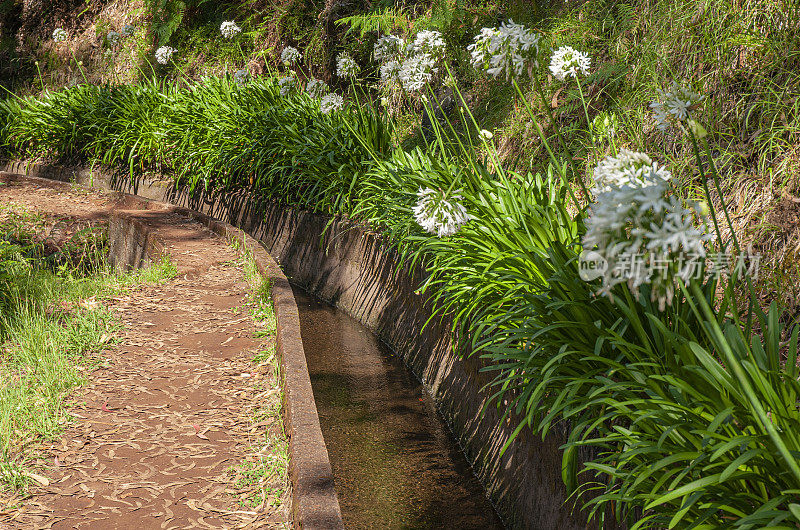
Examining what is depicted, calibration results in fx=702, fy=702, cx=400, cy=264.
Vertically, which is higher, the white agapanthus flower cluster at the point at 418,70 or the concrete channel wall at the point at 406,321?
the white agapanthus flower cluster at the point at 418,70

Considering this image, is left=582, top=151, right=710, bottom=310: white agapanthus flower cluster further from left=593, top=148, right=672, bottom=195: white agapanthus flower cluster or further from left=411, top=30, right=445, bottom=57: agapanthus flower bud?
left=411, top=30, right=445, bottom=57: agapanthus flower bud

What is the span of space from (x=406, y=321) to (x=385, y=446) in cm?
152

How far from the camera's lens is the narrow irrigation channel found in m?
3.81

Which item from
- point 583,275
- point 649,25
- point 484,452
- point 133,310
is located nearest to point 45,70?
point 133,310

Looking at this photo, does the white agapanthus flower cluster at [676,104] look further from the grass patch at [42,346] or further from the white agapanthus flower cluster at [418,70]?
the grass patch at [42,346]

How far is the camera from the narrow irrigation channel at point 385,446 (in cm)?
381

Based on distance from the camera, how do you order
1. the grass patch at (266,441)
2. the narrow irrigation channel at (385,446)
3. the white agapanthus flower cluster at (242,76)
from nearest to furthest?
the grass patch at (266,441) < the narrow irrigation channel at (385,446) < the white agapanthus flower cluster at (242,76)

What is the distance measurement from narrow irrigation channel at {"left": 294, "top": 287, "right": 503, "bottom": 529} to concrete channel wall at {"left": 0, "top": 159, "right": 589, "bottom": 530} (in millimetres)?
116

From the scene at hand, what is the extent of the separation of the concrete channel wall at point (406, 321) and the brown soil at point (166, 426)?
3.76 feet

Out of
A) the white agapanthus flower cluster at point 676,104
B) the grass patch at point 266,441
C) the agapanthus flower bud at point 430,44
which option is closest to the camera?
the white agapanthus flower cluster at point 676,104

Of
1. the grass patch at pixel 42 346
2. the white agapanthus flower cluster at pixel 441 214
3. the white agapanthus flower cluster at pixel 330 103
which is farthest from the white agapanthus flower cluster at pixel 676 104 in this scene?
the white agapanthus flower cluster at pixel 330 103

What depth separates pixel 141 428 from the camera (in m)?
3.97

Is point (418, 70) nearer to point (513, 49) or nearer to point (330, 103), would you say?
point (513, 49)

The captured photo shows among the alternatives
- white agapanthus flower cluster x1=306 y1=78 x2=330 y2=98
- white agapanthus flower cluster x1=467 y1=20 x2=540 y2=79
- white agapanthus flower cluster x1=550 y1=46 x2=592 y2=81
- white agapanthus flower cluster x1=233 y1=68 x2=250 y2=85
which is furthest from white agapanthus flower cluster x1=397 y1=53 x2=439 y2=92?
white agapanthus flower cluster x1=233 y1=68 x2=250 y2=85
